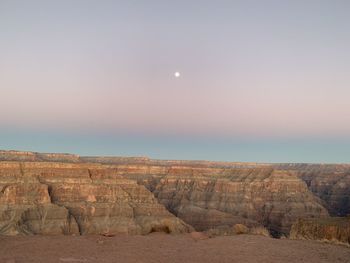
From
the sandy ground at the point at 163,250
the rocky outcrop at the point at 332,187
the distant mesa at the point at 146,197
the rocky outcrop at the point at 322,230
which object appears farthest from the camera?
the rocky outcrop at the point at 332,187

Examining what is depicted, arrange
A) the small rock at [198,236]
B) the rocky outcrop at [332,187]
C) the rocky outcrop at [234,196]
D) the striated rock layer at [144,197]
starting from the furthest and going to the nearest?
1. the rocky outcrop at [332,187]
2. the rocky outcrop at [234,196]
3. the striated rock layer at [144,197]
4. the small rock at [198,236]

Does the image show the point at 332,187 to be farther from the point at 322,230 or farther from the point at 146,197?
the point at 322,230

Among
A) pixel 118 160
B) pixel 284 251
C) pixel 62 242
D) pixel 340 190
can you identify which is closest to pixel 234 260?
pixel 284 251

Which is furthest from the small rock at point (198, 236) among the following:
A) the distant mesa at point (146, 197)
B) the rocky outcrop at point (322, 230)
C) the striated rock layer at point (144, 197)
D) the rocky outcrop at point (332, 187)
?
the rocky outcrop at point (332, 187)

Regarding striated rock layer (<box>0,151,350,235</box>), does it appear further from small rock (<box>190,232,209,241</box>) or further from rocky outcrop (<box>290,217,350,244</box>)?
small rock (<box>190,232,209,241</box>)

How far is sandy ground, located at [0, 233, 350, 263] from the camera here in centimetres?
1506

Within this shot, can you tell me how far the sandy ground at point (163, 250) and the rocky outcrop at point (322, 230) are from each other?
193 centimetres

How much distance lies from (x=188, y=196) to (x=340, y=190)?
182ft

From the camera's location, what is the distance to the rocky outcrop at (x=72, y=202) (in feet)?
264

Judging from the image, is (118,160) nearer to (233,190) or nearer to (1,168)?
(233,190)

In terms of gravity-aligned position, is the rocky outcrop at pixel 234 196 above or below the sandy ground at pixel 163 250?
below

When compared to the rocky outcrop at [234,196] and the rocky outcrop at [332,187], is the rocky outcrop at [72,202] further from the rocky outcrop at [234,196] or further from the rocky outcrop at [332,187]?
the rocky outcrop at [332,187]

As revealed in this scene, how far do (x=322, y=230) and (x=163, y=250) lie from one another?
8.74 meters

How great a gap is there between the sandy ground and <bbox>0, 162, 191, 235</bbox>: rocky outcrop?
5635cm
